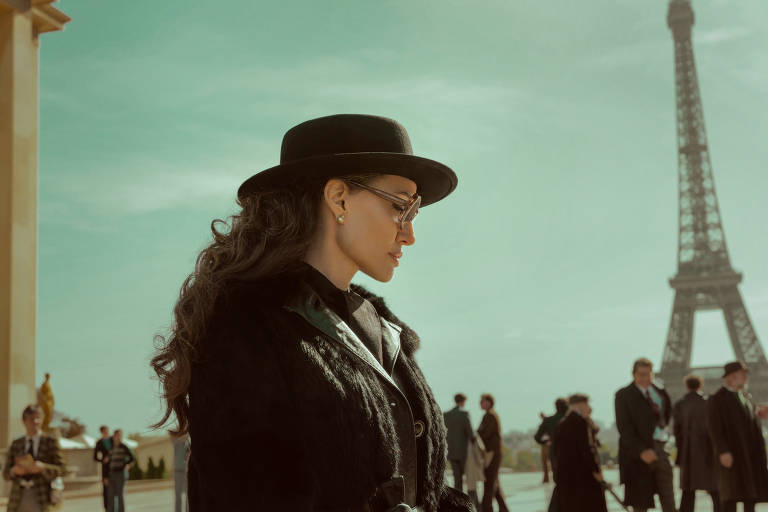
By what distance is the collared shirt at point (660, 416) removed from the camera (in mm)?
9328

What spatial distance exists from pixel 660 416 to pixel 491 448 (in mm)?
3810

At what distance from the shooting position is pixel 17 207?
62.5 feet

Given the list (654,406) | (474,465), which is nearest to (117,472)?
(474,465)

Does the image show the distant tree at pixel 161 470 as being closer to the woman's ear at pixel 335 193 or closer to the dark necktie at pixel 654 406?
the dark necktie at pixel 654 406

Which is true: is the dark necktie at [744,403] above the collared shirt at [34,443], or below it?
below

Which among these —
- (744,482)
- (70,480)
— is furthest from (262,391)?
(70,480)

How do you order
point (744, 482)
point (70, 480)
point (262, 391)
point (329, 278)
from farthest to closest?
point (70, 480) < point (744, 482) < point (329, 278) < point (262, 391)

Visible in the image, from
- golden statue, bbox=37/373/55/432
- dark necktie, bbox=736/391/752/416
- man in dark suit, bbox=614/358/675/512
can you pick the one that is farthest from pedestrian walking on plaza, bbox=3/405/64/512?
golden statue, bbox=37/373/55/432

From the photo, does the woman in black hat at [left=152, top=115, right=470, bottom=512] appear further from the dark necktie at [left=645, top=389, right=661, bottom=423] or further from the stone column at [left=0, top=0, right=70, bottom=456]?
the stone column at [left=0, top=0, right=70, bottom=456]

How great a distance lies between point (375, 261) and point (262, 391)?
0.50m

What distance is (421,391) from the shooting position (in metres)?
2.31

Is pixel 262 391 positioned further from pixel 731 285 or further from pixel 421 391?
Result: pixel 731 285

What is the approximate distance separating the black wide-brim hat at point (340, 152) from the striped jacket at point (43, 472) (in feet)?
21.8

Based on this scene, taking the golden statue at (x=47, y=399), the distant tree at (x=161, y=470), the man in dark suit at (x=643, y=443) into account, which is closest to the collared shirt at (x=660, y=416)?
the man in dark suit at (x=643, y=443)
